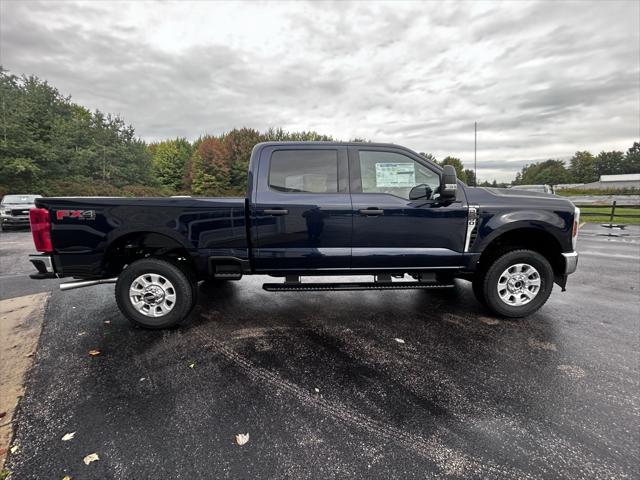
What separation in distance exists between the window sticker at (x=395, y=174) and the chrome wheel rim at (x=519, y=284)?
5.27ft

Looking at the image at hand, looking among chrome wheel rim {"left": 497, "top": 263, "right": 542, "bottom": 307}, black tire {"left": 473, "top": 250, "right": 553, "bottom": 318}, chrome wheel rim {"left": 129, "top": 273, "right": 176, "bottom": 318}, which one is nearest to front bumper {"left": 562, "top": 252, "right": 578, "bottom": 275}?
black tire {"left": 473, "top": 250, "right": 553, "bottom": 318}

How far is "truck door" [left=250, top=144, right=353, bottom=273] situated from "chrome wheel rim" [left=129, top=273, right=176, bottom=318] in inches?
39.9

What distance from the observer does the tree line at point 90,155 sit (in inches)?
891

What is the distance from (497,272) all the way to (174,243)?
379 cm

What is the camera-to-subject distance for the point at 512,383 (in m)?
2.67

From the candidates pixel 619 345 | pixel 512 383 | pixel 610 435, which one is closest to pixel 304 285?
pixel 512 383

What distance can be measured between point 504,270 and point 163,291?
397 cm

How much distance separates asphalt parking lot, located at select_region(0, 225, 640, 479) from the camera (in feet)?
6.24

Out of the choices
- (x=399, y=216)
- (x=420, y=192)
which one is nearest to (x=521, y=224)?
(x=420, y=192)

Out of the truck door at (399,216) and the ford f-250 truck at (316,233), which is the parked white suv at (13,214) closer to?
the ford f-250 truck at (316,233)

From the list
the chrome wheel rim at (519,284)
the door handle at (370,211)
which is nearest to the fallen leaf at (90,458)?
the door handle at (370,211)

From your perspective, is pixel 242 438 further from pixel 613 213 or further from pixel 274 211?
pixel 613 213

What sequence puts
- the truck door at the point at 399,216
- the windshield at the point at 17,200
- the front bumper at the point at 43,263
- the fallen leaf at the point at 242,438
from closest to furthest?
the fallen leaf at the point at 242,438, the front bumper at the point at 43,263, the truck door at the point at 399,216, the windshield at the point at 17,200

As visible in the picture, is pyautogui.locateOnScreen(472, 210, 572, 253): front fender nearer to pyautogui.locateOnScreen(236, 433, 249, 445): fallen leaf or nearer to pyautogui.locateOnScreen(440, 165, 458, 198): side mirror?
pyautogui.locateOnScreen(440, 165, 458, 198): side mirror
